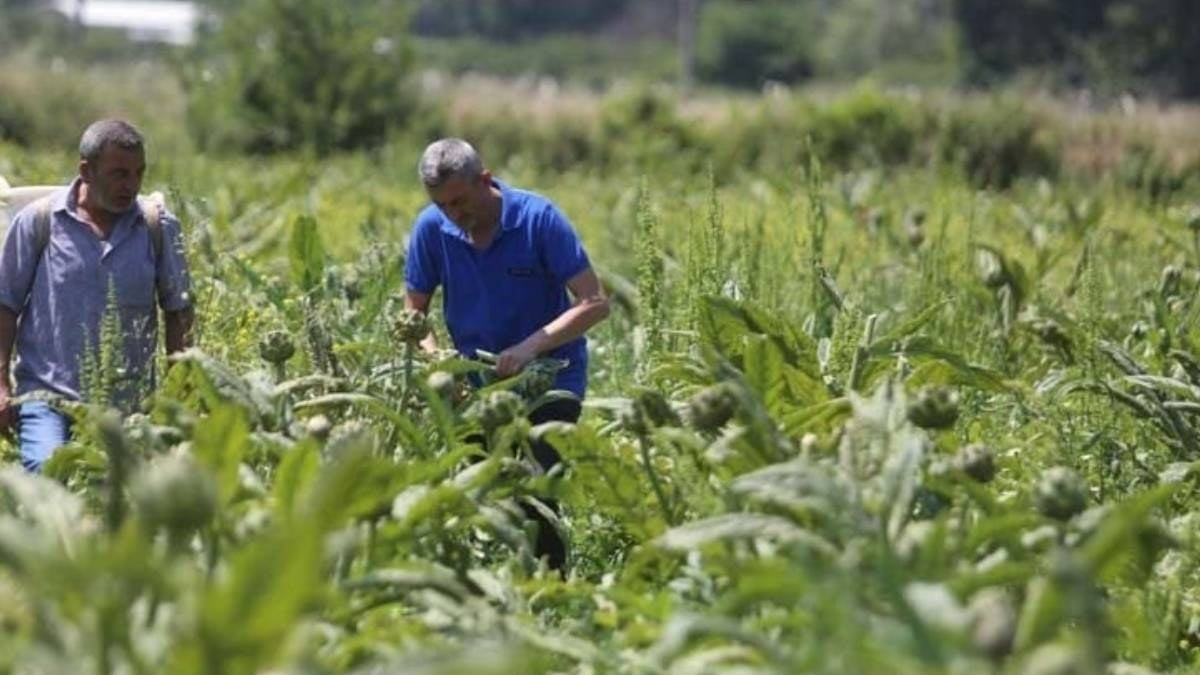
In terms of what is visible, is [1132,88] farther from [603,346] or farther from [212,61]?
[603,346]

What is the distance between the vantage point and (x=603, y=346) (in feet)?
24.9

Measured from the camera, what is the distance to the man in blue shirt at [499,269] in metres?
5.27

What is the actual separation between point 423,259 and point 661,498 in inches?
62.7

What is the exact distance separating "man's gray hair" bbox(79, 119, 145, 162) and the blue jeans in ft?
1.79

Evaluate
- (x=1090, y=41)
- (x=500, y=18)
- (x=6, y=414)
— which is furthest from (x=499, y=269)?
(x=500, y=18)

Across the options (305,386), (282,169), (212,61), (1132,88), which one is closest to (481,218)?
(305,386)

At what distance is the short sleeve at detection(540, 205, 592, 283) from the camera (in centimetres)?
539

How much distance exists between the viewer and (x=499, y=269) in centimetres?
545

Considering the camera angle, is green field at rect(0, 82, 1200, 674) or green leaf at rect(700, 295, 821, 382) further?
green leaf at rect(700, 295, 821, 382)

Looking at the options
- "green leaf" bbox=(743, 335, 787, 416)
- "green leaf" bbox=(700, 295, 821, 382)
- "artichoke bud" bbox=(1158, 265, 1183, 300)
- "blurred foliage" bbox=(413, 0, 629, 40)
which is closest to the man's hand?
"green leaf" bbox=(700, 295, 821, 382)

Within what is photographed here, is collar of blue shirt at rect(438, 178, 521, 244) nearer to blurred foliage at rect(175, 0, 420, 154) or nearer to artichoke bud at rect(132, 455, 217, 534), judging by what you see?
artichoke bud at rect(132, 455, 217, 534)

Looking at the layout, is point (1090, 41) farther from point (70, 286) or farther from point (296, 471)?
point (296, 471)

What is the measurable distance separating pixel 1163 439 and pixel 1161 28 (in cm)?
4412

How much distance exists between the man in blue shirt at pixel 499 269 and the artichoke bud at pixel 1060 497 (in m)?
1.74
